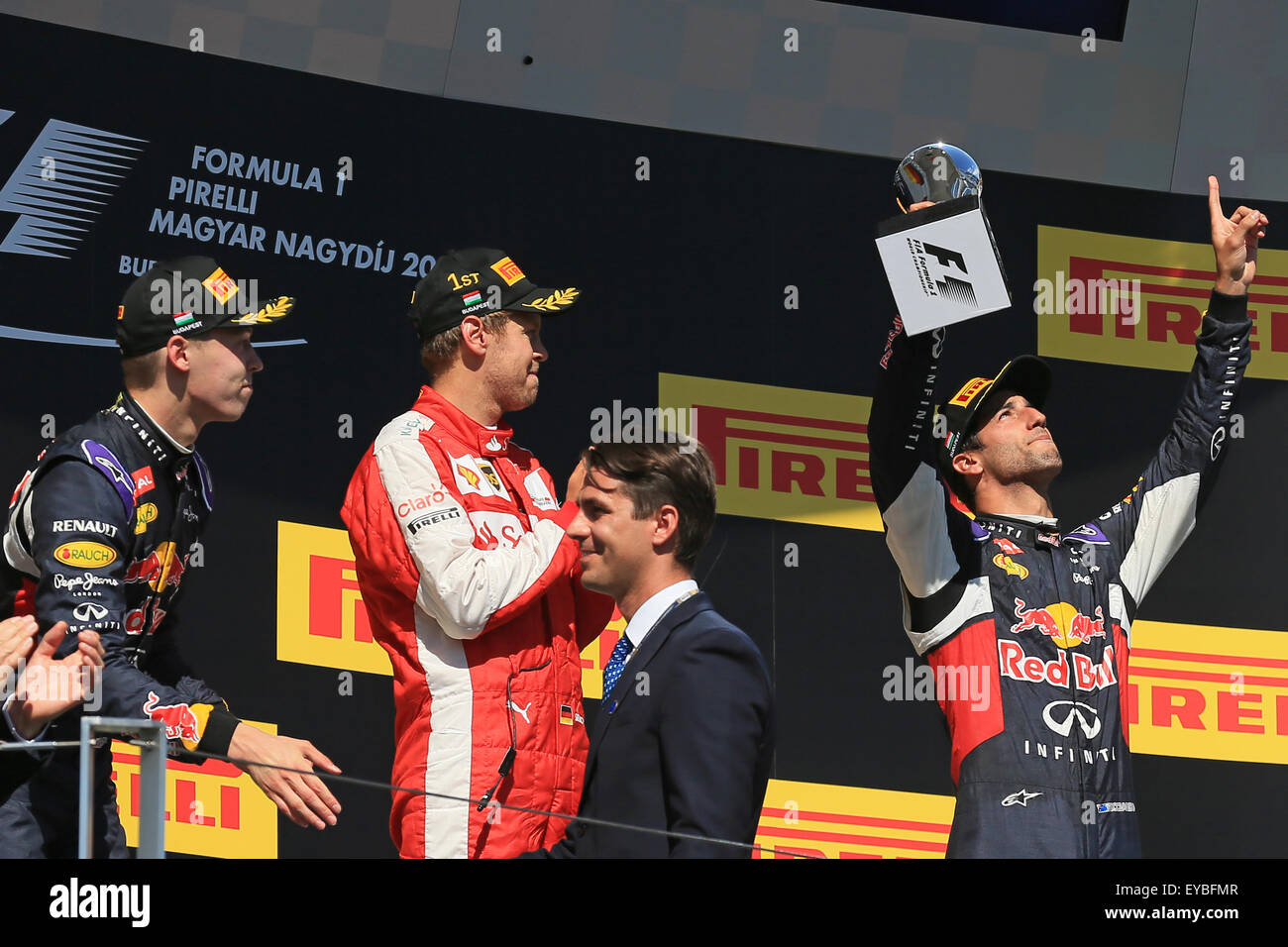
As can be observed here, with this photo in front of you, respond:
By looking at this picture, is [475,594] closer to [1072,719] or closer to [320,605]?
[1072,719]

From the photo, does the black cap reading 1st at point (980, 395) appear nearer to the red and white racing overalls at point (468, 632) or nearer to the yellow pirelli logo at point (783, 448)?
the red and white racing overalls at point (468, 632)

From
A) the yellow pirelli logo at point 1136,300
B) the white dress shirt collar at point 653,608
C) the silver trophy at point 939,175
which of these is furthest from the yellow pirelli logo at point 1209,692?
the white dress shirt collar at point 653,608

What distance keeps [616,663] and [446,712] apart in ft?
1.53

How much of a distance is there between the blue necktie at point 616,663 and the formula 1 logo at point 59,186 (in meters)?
2.07

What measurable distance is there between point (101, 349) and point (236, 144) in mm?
598

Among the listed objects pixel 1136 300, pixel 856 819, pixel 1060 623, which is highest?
pixel 1136 300

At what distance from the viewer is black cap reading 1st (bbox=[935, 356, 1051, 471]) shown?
3.69 m

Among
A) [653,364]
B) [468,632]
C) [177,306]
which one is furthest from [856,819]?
[177,306]

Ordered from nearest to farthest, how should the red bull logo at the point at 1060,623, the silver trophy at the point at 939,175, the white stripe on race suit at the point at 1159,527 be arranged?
the silver trophy at the point at 939,175, the red bull logo at the point at 1060,623, the white stripe on race suit at the point at 1159,527

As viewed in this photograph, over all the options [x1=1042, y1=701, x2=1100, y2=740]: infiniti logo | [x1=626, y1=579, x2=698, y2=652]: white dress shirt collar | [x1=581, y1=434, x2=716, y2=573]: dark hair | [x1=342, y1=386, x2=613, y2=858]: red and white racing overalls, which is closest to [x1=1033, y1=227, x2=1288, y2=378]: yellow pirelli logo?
[x1=1042, y1=701, x2=1100, y2=740]: infiniti logo

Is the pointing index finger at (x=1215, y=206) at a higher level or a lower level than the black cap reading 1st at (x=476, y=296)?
higher

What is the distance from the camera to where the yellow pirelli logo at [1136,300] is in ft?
16.5

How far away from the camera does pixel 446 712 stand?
306cm
